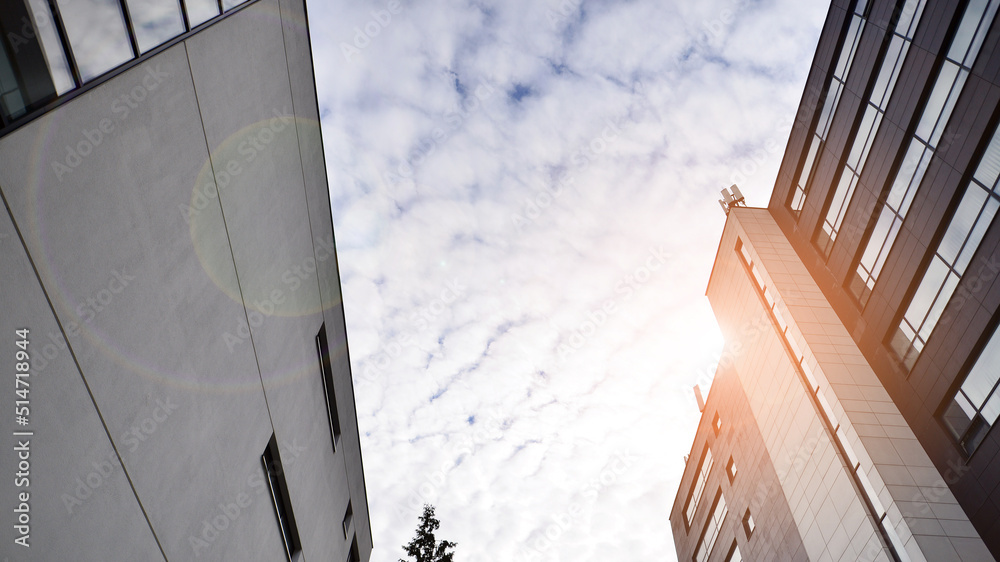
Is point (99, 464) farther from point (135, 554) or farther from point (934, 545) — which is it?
point (934, 545)

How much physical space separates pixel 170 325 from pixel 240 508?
5.18 meters

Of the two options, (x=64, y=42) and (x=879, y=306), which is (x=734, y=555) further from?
(x=64, y=42)

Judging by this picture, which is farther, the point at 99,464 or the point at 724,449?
the point at 724,449

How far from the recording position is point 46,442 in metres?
5.24

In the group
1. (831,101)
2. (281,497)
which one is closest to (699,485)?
(831,101)

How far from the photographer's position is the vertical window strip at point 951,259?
13492 millimetres

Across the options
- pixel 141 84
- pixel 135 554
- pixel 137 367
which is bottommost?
pixel 135 554

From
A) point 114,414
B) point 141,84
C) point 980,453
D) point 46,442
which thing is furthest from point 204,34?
point 980,453
